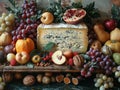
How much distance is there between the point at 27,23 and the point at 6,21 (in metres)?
0.18

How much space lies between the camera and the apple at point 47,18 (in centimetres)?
232

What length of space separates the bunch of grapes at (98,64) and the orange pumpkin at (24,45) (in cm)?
48

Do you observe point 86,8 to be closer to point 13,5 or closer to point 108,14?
point 108,14

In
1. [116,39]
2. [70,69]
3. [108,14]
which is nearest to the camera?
[70,69]

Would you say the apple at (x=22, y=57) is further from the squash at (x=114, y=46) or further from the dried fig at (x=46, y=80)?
the squash at (x=114, y=46)

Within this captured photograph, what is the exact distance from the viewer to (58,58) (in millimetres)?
2215

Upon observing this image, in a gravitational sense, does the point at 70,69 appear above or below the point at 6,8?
below

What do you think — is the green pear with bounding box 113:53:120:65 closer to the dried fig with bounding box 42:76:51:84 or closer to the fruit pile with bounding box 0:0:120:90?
the fruit pile with bounding box 0:0:120:90

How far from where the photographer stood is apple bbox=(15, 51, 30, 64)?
86.5 inches

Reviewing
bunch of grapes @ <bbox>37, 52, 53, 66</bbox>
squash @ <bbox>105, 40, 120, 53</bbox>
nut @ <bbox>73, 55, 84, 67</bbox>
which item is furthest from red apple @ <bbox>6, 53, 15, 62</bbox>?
squash @ <bbox>105, 40, 120, 53</bbox>

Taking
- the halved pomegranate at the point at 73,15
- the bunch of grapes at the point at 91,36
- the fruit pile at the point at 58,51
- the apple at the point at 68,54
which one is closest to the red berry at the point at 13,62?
the fruit pile at the point at 58,51

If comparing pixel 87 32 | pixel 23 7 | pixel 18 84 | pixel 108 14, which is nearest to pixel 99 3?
pixel 108 14

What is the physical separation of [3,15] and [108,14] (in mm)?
937

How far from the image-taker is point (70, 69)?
2.18 meters
